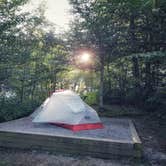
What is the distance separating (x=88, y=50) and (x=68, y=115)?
2.89 metres

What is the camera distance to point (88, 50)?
639 cm

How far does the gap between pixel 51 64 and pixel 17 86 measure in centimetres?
141

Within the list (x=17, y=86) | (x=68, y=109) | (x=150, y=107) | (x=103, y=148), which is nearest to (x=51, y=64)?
(x=17, y=86)

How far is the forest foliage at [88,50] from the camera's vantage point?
5.10 meters

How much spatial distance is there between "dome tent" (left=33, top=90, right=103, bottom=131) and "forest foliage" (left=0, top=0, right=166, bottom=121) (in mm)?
1256

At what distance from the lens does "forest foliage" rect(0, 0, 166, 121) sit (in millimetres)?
5098

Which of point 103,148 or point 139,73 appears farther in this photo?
point 139,73

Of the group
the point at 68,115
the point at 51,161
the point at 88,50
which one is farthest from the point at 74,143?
the point at 88,50

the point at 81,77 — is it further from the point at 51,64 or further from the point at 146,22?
the point at 146,22

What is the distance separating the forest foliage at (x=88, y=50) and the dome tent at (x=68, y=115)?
1.26 m

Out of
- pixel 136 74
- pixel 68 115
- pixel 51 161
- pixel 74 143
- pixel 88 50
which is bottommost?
pixel 51 161

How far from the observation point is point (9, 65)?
5156mm

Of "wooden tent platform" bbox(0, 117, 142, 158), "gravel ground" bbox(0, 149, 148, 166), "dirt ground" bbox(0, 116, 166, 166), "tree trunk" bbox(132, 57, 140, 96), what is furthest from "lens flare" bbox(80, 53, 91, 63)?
"gravel ground" bbox(0, 149, 148, 166)

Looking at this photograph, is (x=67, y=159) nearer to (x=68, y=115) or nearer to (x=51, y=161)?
(x=51, y=161)
